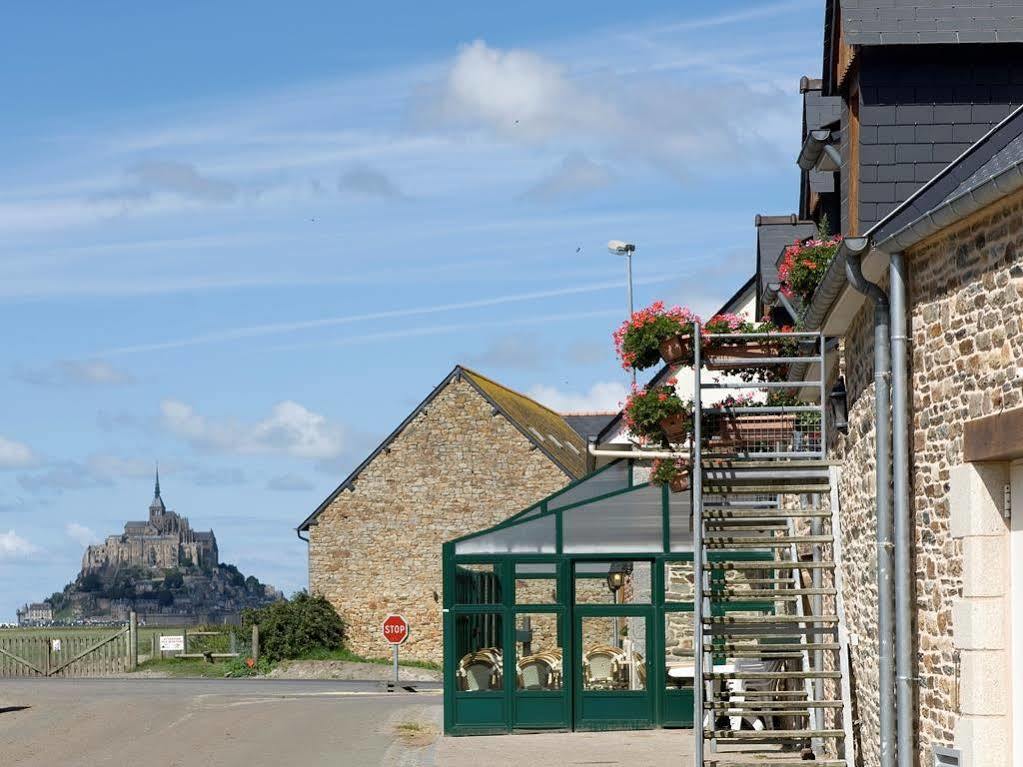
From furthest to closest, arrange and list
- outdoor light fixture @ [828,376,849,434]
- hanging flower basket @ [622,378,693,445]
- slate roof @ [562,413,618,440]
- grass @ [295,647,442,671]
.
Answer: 1. slate roof @ [562,413,618,440]
2. grass @ [295,647,442,671]
3. hanging flower basket @ [622,378,693,445]
4. outdoor light fixture @ [828,376,849,434]

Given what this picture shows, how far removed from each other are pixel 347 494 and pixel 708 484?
2675 centimetres

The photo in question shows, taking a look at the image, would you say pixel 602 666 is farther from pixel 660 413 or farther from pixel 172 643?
pixel 172 643

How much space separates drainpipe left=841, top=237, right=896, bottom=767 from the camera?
11.9 meters

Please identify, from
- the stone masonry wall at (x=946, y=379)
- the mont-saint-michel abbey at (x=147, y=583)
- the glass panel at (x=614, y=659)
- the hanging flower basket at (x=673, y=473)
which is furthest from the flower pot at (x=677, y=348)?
the mont-saint-michel abbey at (x=147, y=583)

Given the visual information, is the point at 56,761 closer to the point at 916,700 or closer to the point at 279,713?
the point at 279,713

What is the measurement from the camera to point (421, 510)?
41.4 m

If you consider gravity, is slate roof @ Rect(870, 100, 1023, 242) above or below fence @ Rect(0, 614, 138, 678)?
above

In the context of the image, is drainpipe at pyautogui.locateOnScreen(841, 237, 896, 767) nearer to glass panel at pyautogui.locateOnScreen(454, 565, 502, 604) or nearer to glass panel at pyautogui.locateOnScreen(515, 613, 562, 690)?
glass panel at pyautogui.locateOnScreen(515, 613, 562, 690)

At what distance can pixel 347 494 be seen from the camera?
4181cm

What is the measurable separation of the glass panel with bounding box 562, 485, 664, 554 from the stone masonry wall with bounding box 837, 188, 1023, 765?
28.0 ft

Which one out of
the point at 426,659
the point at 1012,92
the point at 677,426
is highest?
the point at 1012,92

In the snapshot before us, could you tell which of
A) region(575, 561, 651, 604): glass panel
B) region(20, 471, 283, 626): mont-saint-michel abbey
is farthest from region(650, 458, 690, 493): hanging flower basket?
region(20, 471, 283, 626): mont-saint-michel abbey

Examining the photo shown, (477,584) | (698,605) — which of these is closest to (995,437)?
(698,605)

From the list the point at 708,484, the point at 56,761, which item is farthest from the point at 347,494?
the point at 708,484
